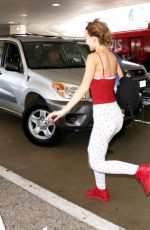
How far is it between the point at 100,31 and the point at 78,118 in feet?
7.42

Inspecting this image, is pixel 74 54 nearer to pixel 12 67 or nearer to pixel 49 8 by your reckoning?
pixel 12 67

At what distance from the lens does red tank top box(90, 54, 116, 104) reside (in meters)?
3.40

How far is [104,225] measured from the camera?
134 inches

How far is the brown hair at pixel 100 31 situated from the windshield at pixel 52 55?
2.91m

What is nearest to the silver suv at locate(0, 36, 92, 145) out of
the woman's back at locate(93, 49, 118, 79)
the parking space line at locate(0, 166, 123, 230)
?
the parking space line at locate(0, 166, 123, 230)

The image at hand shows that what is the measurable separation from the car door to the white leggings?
304 cm

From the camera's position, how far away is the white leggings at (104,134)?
11.4 ft

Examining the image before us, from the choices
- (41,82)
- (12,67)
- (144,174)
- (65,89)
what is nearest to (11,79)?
(12,67)

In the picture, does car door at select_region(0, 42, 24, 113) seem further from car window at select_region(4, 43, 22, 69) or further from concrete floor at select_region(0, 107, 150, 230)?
concrete floor at select_region(0, 107, 150, 230)

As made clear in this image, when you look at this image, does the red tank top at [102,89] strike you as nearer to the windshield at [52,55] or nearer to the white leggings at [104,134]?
the white leggings at [104,134]

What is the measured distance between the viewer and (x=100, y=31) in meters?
3.44

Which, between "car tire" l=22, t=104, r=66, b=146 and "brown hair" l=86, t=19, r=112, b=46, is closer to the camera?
"brown hair" l=86, t=19, r=112, b=46

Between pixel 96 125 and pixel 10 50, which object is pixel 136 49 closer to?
pixel 10 50

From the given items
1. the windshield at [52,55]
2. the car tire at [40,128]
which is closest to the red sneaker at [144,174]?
the car tire at [40,128]
